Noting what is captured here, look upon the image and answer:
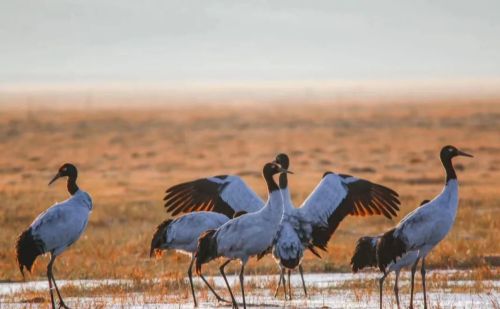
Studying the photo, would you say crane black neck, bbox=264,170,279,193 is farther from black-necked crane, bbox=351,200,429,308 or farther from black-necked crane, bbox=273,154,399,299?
black-necked crane, bbox=351,200,429,308

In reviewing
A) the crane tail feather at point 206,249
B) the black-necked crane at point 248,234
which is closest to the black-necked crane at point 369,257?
the black-necked crane at point 248,234

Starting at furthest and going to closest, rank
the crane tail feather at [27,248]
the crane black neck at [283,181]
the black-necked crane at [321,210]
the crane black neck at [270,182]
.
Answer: the crane black neck at [283,181] < the black-necked crane at [321,210] < the crane tail feather at [27,248] < the crane black neck at [270,182]

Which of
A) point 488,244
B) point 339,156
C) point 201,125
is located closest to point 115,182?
point 339,156

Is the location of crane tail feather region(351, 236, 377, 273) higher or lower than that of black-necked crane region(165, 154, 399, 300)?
lower

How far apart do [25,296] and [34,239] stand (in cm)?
112

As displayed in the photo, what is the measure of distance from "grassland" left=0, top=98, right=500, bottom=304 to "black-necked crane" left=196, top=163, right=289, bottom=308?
2.84m

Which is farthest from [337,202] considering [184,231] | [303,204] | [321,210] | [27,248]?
[27,248]

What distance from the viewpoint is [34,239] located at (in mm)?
13484

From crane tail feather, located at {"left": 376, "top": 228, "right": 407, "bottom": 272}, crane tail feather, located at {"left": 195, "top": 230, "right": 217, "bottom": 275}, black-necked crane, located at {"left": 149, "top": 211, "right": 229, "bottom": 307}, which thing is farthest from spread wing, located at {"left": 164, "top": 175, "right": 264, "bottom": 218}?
crane tail feather, located at {"left": 376, "top": 228, "right": 407, "bottom": 272}

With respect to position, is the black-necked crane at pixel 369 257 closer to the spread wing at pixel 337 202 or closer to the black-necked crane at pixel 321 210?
the black-necked crane at pixel 321 210

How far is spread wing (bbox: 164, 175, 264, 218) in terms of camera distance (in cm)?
1553

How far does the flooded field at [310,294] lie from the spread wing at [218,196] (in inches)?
37.2

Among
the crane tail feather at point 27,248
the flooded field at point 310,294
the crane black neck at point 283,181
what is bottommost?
the flooded field at point 310,294

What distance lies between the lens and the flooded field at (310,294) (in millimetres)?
13562
